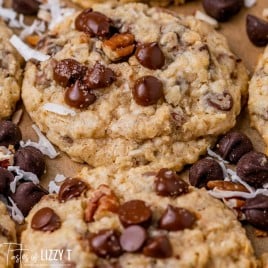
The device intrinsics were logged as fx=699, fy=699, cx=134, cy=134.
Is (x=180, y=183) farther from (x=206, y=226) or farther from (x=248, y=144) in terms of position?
(x=248, y=144)

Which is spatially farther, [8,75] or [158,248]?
[8,75]

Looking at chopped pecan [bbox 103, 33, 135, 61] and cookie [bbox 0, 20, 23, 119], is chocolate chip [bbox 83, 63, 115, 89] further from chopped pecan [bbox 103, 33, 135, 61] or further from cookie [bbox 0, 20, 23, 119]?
cookie [bbox 0, 20, 23, 119]

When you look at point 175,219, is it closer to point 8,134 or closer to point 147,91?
point 147,91

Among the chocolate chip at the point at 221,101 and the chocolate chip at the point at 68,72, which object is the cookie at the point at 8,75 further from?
the chocolate chip at the point at 221,101

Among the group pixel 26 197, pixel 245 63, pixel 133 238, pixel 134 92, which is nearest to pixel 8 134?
pixel 26 197

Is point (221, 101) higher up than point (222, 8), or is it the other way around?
point (222, 8)

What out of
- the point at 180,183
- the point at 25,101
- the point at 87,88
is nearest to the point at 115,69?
the point at 87,88
